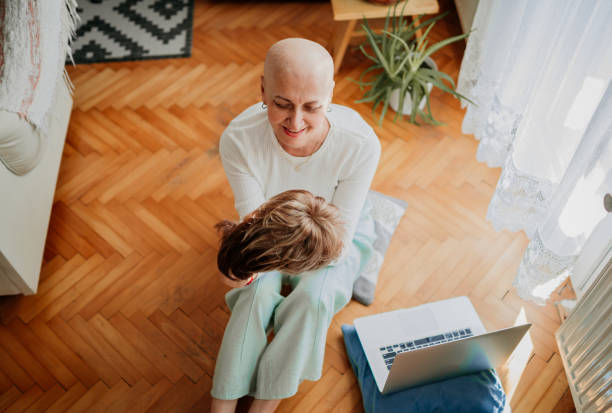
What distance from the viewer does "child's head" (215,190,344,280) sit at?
1.08 metres

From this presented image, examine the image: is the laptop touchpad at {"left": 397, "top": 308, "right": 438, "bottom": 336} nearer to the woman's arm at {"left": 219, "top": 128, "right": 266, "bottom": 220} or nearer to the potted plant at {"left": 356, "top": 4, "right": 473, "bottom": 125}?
the woman's arm at {"left": 219, "top": 128, "right": 266, "bottom": 220}

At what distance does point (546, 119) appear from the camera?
151 centimetres

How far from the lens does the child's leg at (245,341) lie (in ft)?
4.51

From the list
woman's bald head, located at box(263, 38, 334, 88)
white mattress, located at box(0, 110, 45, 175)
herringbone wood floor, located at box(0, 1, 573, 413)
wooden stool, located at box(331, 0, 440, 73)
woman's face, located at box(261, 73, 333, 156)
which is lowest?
herringbone wood floor, located at box(0, 1, 573, 413)

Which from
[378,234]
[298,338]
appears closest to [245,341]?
[298,338]

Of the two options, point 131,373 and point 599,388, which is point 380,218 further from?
point 131,373

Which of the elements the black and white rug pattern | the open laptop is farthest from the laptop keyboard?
the black and white rug pattern

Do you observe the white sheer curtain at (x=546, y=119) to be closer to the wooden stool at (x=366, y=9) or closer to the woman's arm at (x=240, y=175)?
the wooden stool at (x=366, y=9)

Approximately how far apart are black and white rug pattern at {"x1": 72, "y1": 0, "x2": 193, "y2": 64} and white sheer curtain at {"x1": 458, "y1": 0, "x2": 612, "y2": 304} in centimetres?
142

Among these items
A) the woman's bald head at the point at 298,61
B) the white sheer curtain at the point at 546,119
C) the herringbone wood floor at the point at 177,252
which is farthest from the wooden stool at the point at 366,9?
the woman's bald head at the point at 298,61

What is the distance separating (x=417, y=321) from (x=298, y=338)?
0.44m

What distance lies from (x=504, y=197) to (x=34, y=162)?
1.58m

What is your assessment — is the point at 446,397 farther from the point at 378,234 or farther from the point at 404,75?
the point at 404,75

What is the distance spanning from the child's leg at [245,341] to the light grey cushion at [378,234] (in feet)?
1.27
